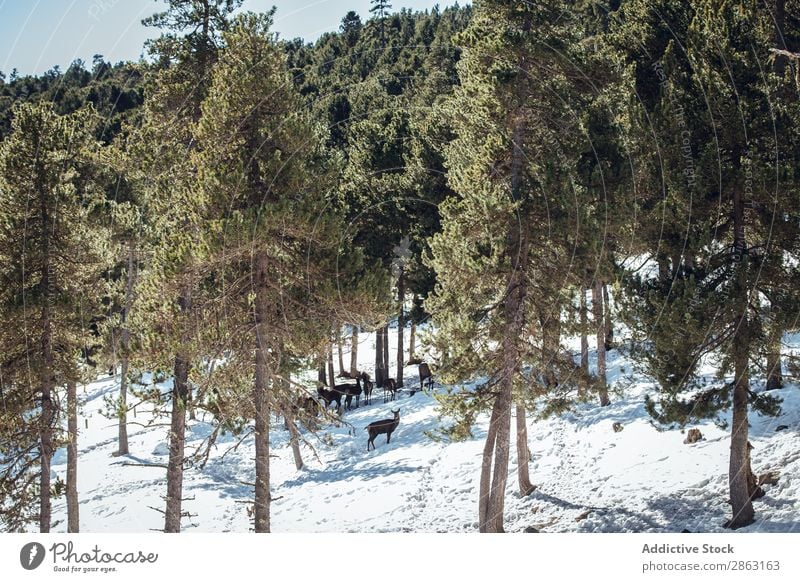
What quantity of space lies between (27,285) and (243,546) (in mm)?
10909

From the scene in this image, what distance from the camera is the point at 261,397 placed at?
1595 centimetres

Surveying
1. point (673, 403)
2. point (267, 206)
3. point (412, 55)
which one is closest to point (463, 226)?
point (267, 206)

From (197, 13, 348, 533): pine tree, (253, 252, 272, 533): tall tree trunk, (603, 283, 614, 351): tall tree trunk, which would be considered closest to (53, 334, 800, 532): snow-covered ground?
(253, 252, 272, 533): tall tree trunk

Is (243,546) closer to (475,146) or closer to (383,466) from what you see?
(475,146)

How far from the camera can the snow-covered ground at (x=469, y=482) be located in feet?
56.2

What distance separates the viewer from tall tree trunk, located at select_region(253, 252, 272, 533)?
1568 cm

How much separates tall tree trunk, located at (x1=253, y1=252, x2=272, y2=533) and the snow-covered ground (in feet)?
2.77

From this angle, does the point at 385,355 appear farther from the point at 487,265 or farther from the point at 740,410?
the point at 740,410

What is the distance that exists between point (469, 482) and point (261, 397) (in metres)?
9.32

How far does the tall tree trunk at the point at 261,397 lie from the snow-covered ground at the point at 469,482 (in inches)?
33.2

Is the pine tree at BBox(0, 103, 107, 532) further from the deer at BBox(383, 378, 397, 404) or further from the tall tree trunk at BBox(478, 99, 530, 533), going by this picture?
the deer at BBox(383, 378, 397, 404)

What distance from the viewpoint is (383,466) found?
26312 mm

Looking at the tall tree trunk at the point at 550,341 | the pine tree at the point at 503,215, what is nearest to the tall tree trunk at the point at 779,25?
the pine tree at the point at 503,215

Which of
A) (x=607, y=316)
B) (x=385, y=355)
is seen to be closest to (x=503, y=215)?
(x=607, y=316)
